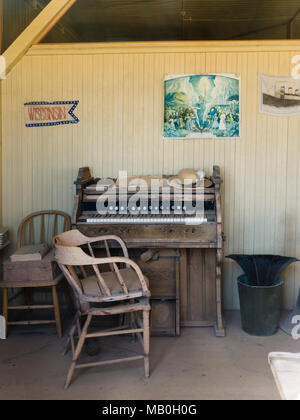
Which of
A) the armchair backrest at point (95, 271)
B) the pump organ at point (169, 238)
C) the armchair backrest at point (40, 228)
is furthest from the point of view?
the armchair backrest at point (40, 228)

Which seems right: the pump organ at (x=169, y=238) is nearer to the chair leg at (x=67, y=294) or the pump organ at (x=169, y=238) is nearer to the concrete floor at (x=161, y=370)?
the concrete floor at (x=161, y=370)

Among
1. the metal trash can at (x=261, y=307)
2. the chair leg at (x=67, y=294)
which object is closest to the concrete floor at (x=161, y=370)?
the metal trash can at (x=261, y=307)

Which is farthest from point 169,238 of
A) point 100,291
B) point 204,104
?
point 204,104

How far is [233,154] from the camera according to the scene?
14.7 feet

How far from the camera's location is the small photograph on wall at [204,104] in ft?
14.5

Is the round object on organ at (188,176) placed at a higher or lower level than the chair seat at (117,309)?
higher

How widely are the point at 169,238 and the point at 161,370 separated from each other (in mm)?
1041

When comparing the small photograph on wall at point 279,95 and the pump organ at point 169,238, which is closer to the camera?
the pump organ at point 169,238

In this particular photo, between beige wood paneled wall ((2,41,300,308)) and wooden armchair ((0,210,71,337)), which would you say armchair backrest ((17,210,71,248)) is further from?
beige wood paneled wall ((2,41,300,308))

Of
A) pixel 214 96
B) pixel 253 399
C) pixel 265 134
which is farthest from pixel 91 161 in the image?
pixel 253 399

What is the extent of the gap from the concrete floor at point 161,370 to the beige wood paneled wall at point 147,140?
2.96 feet

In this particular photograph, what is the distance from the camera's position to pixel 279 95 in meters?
4.41
